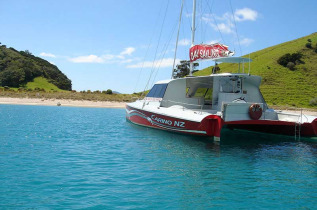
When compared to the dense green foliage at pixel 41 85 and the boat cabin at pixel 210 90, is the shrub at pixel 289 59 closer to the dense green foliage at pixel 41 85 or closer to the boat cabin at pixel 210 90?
the dense green foliage at pixel 41 85

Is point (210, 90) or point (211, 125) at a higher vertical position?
point (210, 90)

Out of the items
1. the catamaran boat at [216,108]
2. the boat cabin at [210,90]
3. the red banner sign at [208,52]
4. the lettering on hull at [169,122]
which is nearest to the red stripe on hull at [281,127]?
the catamaran boat at [216,108]

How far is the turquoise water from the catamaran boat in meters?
1.18

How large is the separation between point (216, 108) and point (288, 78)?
160ft

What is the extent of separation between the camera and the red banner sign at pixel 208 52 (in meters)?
16.2

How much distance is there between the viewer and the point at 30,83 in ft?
216

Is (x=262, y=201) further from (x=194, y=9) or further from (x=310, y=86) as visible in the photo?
(x=310, y=86)

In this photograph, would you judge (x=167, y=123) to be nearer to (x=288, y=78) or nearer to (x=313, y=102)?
(x=313, y=102)

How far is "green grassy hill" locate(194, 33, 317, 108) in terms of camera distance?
1918 inches

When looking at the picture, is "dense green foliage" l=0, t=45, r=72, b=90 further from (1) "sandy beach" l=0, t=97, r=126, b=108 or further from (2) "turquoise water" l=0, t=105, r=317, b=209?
(2) "turquoise water" l=0, t=105, r=317, b=209

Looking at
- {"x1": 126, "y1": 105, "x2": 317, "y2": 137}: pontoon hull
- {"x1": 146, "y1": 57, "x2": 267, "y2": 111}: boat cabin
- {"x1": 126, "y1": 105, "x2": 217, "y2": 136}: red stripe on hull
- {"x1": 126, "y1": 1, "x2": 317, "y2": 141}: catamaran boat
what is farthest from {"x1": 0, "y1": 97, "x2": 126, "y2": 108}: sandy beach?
{"x1": 126, "y1": 105, "x2": 317, "y2": 137}: pontoon hull

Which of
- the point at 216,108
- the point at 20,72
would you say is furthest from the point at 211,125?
the point at 20,72

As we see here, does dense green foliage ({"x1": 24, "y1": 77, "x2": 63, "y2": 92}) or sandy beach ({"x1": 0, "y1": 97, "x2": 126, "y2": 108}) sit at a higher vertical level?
dense green foliage ({"x1": 24, "y1": 77, "x2": 63, "y2": 92})

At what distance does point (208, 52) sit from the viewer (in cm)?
1692
